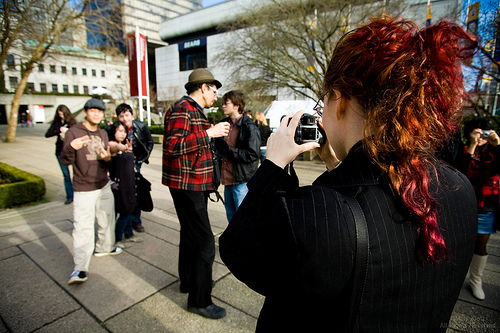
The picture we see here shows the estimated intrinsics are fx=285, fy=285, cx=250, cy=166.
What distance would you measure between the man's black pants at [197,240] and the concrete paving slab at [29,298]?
1193 mm

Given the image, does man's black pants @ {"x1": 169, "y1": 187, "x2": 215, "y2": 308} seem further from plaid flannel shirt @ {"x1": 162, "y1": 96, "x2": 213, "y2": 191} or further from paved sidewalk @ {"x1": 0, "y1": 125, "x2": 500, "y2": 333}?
paved sidewalk @ {"x1": 0, "y1": 125, "x2": 500, "y2": 333}

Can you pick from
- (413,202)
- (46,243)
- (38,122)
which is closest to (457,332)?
(413,202)

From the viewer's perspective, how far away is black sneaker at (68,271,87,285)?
3018 millimetres

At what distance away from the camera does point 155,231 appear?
451cm

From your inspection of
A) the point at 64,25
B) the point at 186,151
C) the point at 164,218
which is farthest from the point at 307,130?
the point at 64,25

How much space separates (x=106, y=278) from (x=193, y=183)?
5.67 feet

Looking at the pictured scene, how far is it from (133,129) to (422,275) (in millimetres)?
5180

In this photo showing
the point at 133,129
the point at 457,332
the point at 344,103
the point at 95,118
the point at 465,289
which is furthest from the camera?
the point at 133,129

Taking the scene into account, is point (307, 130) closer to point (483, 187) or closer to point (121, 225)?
point (483, 187)

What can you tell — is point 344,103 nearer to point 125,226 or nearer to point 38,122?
point 125,226

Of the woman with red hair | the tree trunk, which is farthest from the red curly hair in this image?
the tree trunk

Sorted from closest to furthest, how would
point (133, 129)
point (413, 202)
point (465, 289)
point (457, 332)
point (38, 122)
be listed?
point (413, 202) < point (457, 332) < point (465, 289) < point (133, 129) < point (38, 122)

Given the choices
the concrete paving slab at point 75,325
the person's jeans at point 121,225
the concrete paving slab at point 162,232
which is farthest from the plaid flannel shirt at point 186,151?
the concrete paving slab at point 162,232

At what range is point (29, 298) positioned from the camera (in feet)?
9.28
